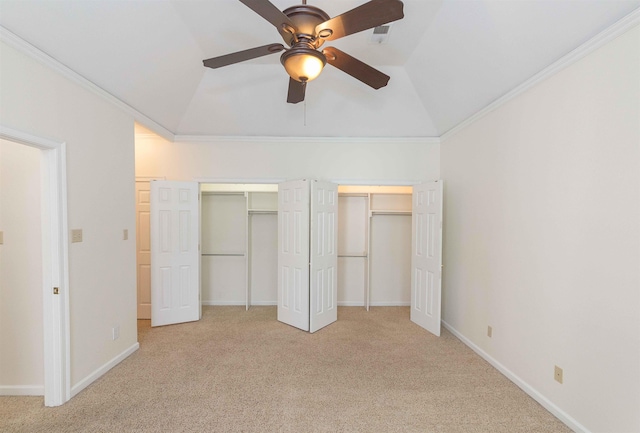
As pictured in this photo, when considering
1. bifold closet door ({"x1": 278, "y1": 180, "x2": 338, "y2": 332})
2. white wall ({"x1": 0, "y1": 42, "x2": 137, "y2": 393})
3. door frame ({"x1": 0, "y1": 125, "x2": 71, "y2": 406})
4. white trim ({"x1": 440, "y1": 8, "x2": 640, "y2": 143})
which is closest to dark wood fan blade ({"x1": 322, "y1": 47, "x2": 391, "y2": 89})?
white trim ({"x1": 440, "y1": 8, "x2": 640, "y2": 143})

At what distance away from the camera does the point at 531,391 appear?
234 cm

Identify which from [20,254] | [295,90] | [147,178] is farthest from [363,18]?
[147,178]

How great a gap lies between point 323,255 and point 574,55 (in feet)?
9.88

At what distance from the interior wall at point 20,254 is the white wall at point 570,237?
404 centimetres

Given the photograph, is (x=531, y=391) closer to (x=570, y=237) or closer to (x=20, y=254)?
(x=570, y=237)

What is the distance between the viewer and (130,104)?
9.89ft

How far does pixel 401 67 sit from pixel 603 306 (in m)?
2.93

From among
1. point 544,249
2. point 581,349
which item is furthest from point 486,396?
point 544,249

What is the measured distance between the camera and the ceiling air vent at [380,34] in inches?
103

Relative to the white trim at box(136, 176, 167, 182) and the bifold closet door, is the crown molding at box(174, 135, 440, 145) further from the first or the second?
the bifold closet door

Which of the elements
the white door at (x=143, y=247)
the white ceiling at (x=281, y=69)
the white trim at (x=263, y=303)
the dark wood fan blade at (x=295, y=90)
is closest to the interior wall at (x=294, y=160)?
the white ceiling at (x=281, y=69)

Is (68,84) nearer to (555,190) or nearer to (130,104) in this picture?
(130,104)

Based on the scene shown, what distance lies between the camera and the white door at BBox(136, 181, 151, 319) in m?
4.17

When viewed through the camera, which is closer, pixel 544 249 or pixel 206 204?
pixel 544 249
